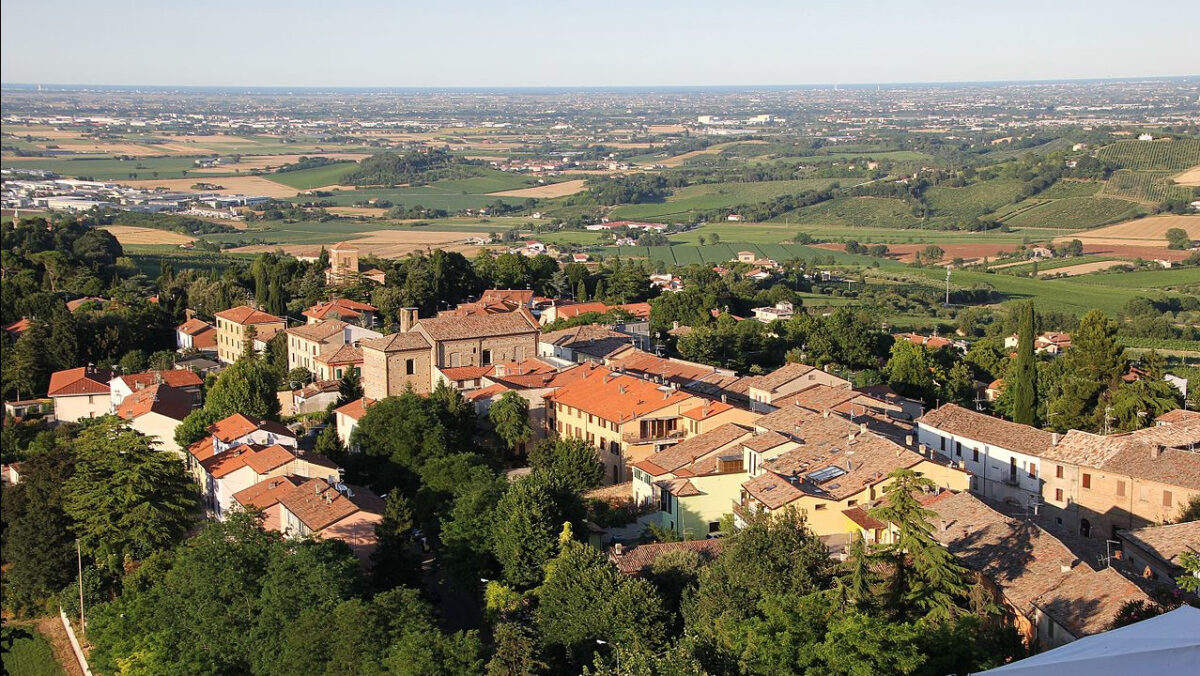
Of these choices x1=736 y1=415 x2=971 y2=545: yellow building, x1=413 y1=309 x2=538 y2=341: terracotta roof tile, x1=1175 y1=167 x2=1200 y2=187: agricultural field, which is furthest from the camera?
x1=1175 y1=167 x2=1200 y2=187: agricultural field

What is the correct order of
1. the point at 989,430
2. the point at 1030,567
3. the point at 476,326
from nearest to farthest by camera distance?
1. the point at 1030,567
2. the point at 989,430
3. the point at 476,326

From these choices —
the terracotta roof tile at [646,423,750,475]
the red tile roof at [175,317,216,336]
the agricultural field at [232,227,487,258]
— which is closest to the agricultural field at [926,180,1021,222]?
the agricultural field at [232,227,487,258]

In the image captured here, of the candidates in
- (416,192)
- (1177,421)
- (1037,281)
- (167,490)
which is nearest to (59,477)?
(167,490)

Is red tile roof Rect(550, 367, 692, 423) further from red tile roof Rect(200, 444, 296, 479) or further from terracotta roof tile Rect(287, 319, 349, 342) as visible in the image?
terracotta roof tile Rect(287, 319, 349, 342)

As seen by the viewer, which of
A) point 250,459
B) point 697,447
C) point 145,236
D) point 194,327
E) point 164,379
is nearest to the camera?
point 697,447

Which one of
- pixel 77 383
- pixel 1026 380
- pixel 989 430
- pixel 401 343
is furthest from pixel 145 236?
pixel 989 430

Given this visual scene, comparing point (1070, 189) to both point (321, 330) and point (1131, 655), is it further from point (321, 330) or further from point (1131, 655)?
point (1131, 655)
